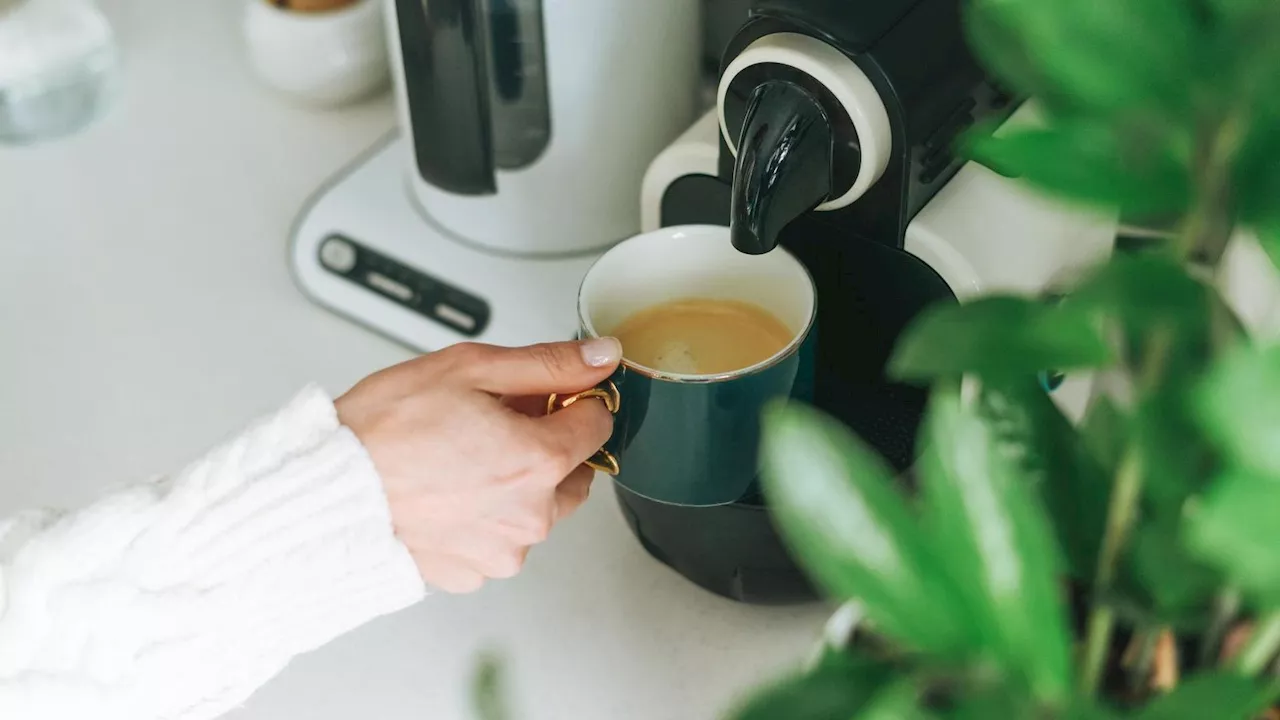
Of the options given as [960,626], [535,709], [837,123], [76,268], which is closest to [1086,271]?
[960,626]

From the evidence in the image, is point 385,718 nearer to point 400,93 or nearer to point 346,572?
point 346,572

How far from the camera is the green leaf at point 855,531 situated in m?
0.20

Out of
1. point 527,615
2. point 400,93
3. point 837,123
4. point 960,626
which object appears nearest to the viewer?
point 960,626

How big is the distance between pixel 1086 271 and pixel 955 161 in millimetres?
333

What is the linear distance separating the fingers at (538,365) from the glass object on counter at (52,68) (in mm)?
469

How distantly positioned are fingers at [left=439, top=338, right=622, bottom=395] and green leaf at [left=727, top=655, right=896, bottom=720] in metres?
0.25

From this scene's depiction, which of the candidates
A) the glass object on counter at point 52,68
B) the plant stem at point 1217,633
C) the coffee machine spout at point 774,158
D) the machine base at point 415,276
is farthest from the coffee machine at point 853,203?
the glass object on counter at point 52,68

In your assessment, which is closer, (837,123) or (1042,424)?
(1042,424)

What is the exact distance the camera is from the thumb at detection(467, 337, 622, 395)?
498mm

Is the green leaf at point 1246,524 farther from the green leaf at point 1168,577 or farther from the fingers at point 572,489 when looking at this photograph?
the fingers at point 572,489

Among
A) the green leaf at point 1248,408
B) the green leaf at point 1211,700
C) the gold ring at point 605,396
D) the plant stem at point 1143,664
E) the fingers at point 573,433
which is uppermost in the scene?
the green leaf at point 1248,408

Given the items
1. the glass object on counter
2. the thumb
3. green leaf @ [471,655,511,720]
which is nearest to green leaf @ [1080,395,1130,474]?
green leaf @ [471,655,511,720]

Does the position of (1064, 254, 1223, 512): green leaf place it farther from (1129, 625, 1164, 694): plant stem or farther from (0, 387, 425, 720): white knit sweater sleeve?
(0, 387, 425, 720): white knit sweater sleeve

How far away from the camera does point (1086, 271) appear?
0.76 feet
